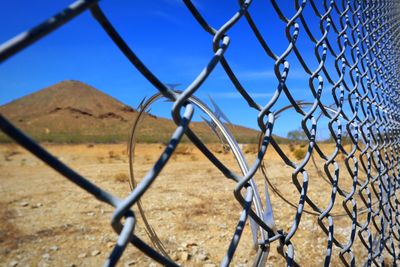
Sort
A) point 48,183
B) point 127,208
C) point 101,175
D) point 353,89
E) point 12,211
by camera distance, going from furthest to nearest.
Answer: point 101,175, point 48,183, point 12,211, point 353,89, point 127,208

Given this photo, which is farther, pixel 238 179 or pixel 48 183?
pixel 48 183

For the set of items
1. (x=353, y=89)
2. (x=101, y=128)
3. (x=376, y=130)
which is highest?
(x=101, y=128)

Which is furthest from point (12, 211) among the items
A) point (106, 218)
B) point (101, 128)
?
point (101, 128)

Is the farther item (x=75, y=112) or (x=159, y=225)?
(x=75, y=112)

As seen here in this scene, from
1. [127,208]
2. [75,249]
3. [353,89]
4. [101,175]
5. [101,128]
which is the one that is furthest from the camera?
[101,128]

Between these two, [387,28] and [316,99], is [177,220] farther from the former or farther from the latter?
[316,99]

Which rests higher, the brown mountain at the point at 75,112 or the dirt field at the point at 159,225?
the brown mountain at the point at 75,112

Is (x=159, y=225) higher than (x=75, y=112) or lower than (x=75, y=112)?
lower

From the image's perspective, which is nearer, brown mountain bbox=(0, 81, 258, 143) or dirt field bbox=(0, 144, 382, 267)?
dirt field bbox=(0, 144, 382, 267)

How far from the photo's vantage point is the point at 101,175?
9.05 m

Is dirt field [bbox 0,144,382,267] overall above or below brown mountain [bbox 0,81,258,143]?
below

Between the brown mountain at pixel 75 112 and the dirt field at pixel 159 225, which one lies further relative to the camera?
the brown mountain at pixel 75 112

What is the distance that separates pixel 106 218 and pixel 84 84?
69702 mm

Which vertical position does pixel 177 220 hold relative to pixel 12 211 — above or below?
above
